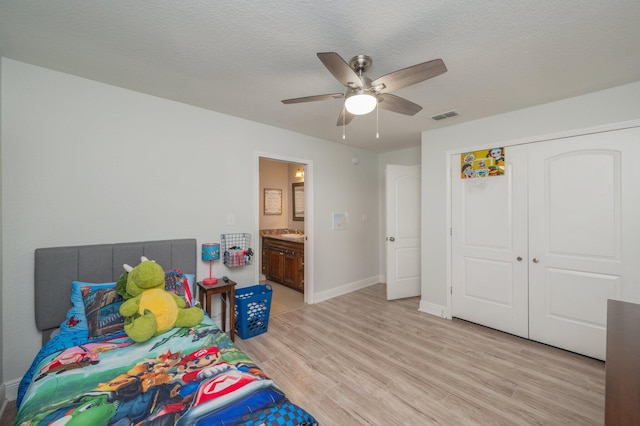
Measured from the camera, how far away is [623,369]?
0.96m

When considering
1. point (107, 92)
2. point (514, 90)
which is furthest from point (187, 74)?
point (514, 90)

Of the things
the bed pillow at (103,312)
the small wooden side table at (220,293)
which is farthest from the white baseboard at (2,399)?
the small wooden side table at (220,293)

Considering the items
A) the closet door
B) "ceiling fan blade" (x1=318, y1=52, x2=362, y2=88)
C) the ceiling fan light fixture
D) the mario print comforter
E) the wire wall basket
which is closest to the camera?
the mario print comforter

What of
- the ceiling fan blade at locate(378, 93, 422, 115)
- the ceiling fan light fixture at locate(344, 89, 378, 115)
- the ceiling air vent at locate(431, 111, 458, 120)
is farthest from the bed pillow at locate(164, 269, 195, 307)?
the ceiling air vent at locate(431, 111, 458, 120)

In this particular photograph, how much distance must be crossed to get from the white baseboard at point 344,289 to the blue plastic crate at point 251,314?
1114 millimetres

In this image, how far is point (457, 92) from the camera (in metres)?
2.44

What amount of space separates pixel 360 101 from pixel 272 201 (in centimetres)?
403

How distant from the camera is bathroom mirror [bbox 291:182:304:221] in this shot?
17.7ft

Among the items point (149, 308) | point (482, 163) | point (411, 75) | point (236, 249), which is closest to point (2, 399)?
point (149, 308)

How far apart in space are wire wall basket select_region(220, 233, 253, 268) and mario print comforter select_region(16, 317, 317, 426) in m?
1.29

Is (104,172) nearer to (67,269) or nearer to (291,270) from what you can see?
(67,269)

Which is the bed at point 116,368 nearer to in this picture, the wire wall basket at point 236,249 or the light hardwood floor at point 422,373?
the wire wall basket at point 236,249

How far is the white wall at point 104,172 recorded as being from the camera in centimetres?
193

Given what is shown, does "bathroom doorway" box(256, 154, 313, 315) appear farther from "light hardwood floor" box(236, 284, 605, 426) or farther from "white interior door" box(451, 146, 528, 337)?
"white interior door" box(451, 146, 528, 337)
